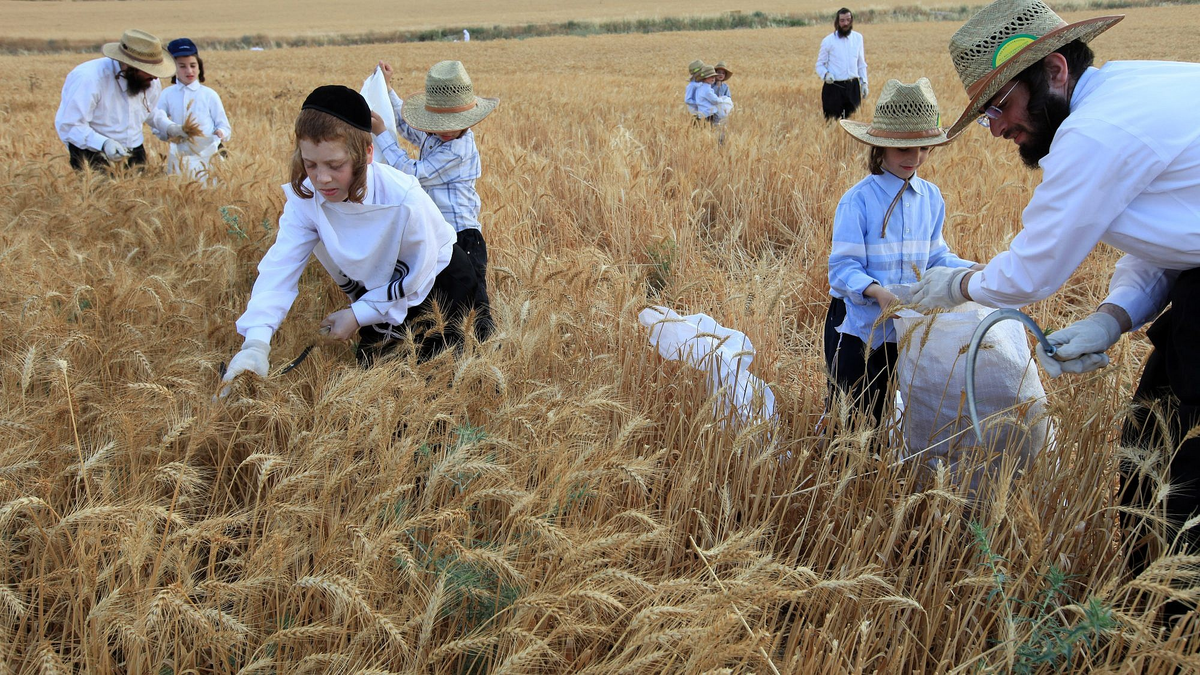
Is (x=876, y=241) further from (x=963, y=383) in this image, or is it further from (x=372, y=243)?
(x=372, y=243)

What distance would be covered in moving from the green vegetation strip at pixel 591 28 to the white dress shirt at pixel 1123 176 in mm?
43348

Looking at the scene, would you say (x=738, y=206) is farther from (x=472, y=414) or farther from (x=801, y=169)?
(x=472, y=414)

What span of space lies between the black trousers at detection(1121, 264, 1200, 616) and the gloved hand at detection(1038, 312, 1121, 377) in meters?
0.10

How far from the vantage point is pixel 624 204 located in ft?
14.9

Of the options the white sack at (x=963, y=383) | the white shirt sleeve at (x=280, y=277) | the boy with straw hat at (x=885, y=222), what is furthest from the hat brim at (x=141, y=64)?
the white sack at (x=963, y=383)

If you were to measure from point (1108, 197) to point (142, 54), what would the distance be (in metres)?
5.34

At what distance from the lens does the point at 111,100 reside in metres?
5.07

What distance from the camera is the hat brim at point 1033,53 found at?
63.4 inches

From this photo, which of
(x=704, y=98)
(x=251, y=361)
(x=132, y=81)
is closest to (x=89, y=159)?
(x=132, y=81)

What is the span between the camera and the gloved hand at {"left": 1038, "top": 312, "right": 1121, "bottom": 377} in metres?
1.83

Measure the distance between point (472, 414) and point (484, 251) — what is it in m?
1.31

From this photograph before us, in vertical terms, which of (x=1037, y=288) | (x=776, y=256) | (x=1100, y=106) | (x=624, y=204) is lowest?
(x=776, y=256)

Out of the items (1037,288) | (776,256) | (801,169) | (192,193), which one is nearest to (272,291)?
(1037,288)

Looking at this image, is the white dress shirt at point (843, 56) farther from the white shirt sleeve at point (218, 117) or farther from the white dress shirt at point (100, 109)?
the white dress shirt at point (100, 109)
